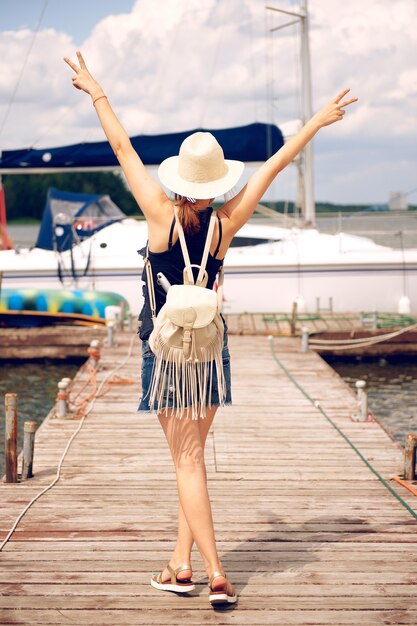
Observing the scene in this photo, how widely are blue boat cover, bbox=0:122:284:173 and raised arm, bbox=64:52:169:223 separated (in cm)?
1320

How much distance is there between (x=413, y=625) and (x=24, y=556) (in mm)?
2021

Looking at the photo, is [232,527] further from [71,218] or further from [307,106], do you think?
[307,106]

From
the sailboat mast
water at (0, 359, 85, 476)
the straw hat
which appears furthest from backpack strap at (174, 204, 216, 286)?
the sailboat mast

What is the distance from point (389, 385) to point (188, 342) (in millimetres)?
11325

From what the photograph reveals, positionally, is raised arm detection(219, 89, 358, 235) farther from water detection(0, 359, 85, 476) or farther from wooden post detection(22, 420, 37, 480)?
water detection(0, 359, 85, 476)

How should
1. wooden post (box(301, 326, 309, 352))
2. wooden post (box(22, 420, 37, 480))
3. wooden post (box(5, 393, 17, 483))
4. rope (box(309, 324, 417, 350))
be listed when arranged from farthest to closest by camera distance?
rope (box(309, 324, 417, 350)), wooden post (box(301, 326, 309, 352)), wooden post (box(22, 420, 37, 480)), wooden post (box(5, 393, 17, 483))

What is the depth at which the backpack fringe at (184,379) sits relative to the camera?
380 cm

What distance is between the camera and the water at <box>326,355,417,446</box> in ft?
40.5

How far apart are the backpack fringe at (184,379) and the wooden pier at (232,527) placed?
0.91 meters

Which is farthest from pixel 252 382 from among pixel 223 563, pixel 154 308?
pixel 154 308

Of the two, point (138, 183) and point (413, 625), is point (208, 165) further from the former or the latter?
point (413, 625)

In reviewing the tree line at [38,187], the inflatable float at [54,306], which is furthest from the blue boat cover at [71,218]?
the tree line at [38,187]

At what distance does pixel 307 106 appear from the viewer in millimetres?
18094

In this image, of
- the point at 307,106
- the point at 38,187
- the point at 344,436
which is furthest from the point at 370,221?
the point at 38,187
